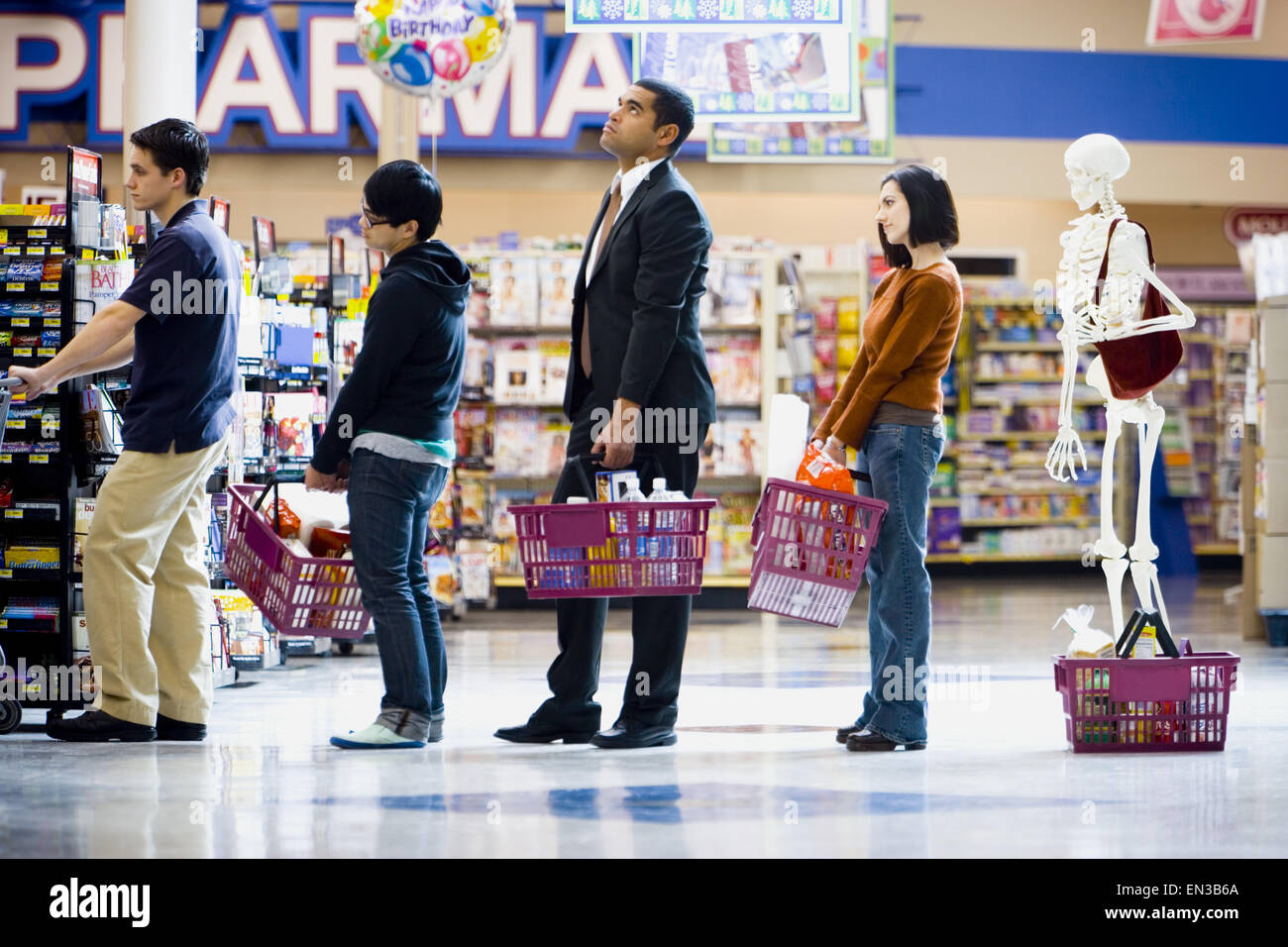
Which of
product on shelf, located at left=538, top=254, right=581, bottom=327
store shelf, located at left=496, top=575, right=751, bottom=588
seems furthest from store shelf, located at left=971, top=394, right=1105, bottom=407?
product on shelf, located at left=538, top=254, right=581, bottom=327

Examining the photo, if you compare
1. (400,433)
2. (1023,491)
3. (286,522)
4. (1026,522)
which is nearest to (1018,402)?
(1023,491)

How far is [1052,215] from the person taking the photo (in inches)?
647

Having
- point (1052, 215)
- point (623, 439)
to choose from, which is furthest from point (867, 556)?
point (1052, 215)

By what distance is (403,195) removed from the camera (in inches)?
182

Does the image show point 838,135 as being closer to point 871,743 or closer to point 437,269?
point 437,269

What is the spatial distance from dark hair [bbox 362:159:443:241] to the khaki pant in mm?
862

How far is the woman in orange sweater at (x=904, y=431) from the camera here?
4605 millimetres

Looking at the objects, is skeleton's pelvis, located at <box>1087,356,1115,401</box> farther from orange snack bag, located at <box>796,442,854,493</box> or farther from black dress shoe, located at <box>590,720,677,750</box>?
black dress shoe, located at <box>590,720,677,750</box>

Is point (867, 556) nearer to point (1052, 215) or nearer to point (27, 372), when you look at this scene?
point (27, 372)

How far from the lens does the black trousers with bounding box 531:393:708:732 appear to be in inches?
180

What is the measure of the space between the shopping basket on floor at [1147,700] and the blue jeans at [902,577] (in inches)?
16.0

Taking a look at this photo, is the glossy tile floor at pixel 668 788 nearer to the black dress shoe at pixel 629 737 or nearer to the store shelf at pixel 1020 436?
the black dress shoe at pixel 629 737

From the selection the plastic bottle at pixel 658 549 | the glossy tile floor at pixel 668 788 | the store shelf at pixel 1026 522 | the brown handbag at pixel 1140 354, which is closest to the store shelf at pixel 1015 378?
the store shelf at pixel 1026 522

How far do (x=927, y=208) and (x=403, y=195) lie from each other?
59.1 inches
